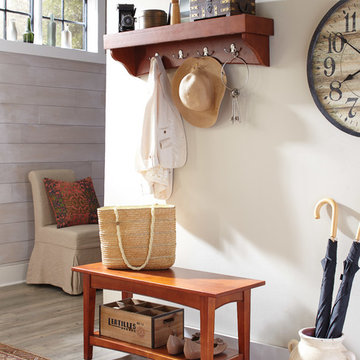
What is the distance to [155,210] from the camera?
318 centimetres

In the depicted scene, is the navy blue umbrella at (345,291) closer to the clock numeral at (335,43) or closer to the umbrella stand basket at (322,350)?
the umbrella stand basket at (322,350)

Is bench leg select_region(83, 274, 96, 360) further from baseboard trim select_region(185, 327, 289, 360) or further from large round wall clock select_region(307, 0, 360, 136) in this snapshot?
large round wall clock select_region(307, 0, 360, 136)

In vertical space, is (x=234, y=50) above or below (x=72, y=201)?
above

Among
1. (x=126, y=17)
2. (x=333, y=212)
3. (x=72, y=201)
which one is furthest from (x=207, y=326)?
(x=72, y=201)

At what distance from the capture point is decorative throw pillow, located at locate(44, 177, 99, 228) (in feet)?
16.5

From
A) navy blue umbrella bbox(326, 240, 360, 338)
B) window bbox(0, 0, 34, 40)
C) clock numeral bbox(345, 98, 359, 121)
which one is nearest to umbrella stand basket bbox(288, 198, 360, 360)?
navy blue umbrella bbox(326, 240, 360, 338)

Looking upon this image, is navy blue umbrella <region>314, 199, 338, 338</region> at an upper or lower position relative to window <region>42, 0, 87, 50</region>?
lower

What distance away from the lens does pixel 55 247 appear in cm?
493

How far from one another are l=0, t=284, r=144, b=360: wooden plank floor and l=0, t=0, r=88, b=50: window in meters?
2.09

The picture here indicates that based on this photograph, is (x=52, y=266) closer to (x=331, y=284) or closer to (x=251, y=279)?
(x=251, y=279)

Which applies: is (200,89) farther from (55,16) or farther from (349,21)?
(55,16)

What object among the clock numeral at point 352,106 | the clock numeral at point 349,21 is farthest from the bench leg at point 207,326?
the clock numeral at point 349,21

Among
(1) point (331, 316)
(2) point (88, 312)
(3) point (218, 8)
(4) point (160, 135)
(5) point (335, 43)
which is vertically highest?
(3) point (218, 8)

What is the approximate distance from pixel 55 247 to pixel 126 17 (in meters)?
2.14
